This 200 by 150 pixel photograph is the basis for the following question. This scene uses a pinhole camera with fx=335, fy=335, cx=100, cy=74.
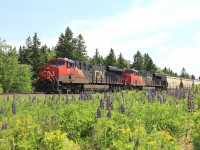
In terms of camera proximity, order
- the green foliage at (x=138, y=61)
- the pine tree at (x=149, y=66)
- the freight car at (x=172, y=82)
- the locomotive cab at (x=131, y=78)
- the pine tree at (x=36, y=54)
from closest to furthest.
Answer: the locomotive cab at (x=131, y=78)
the freight car at (x=172, y=82)
the pine tree at (x=36, y=54)
the pine tree at (x=149, y=66)
the green foliage at (x=138, y=61)

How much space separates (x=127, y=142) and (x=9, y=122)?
11.7 ft

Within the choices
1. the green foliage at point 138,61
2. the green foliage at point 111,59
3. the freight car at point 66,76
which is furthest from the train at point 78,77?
the green foliage at point 138,61

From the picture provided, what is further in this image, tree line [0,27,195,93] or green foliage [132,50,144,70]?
green foliage [132,50,144,70]

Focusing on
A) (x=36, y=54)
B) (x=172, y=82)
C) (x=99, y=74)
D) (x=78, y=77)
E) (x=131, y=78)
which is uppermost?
(x=36, y=54)

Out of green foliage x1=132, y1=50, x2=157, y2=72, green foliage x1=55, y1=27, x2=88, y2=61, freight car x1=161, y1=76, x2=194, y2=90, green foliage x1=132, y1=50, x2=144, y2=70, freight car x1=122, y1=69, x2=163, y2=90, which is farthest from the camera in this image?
green foliage x1=132, y1=50, x2=144, y2=70

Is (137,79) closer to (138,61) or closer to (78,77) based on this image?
(78,77)

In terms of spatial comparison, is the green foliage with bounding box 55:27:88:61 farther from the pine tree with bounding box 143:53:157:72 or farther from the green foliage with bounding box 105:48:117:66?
the pine tree with bounding box 143:53:157:72

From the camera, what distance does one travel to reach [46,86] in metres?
30.9

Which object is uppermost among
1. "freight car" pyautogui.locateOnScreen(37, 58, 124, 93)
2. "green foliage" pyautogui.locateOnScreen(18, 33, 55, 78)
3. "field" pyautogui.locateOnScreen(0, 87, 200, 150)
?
"green foliage" pyautogui.locateOnScreen(18, 33, 55, 78)

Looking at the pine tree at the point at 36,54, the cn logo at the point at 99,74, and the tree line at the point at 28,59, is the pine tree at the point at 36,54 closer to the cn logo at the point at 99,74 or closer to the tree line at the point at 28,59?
the tree line at the point at 28,59

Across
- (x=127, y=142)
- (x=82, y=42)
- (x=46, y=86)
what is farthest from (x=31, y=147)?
(x=82, y=42)

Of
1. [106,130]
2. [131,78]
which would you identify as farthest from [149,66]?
[106,130]

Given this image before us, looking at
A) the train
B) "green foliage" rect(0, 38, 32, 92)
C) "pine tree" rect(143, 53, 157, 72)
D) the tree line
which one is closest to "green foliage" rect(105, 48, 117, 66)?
the tree line

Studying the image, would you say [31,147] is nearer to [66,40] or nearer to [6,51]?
[6,51]
